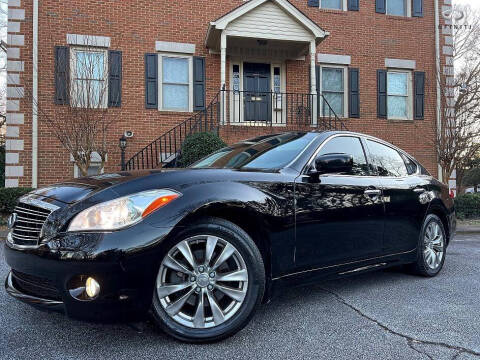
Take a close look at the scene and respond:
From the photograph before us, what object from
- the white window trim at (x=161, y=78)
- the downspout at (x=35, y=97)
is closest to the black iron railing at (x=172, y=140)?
the white window trim at (x=161, y=78)

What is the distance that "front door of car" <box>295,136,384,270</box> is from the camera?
9.43 feet

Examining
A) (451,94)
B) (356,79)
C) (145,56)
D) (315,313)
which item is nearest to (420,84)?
(451,94)

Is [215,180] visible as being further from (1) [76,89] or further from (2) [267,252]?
(1) [76,89]

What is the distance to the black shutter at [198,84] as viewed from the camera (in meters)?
10.7

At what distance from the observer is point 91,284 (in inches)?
83.9

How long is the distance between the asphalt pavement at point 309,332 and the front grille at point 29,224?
2.11ft

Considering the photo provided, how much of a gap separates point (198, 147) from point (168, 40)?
417 centimetres

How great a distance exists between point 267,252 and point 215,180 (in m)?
0.62

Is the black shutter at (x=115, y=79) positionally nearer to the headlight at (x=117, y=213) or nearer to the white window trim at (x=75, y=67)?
the white window trim at (x=75, y=67)

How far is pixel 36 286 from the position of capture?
2299mm

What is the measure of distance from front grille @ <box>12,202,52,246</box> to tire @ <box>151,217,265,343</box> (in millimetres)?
814

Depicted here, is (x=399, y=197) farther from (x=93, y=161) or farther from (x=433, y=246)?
(x=93, y=161)

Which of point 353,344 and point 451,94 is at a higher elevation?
point 451,94

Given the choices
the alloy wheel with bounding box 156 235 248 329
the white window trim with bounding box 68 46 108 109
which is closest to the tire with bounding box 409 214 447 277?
the alloy wheel with bounding box 156 235 248 329
